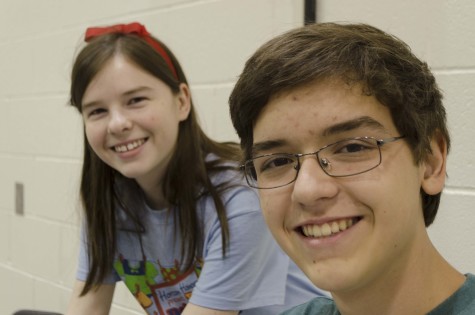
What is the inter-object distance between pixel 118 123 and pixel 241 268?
455 millimetres

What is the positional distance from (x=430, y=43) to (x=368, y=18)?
163mm

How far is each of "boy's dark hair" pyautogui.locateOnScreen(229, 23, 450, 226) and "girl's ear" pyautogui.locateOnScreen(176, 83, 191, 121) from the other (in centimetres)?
66

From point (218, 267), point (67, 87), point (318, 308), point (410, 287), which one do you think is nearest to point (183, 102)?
point (218, 267)

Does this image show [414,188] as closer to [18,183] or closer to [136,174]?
[136,174]

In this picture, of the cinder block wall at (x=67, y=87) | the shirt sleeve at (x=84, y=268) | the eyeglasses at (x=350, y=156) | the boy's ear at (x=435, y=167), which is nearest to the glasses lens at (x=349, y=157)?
the eyeglasses at (x=350, y=156)

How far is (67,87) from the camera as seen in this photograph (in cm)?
232

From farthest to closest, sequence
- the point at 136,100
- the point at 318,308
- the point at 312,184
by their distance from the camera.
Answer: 1. the point at 136,100
2. the point at 318,308
3. the point at 312,184

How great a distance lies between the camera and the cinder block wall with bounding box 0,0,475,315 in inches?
49.7

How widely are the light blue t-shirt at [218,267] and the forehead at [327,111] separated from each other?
0.62 m

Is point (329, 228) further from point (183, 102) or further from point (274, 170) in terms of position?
point (183, 102)

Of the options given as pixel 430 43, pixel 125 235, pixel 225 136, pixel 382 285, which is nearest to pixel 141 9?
pixel 225 136

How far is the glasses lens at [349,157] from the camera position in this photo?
74cm

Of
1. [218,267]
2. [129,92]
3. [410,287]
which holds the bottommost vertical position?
[218,267]

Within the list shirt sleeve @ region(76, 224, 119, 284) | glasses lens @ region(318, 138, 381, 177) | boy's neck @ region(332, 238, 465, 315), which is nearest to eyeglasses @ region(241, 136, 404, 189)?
glasses lens @ region(318, 138, 381, 177)
